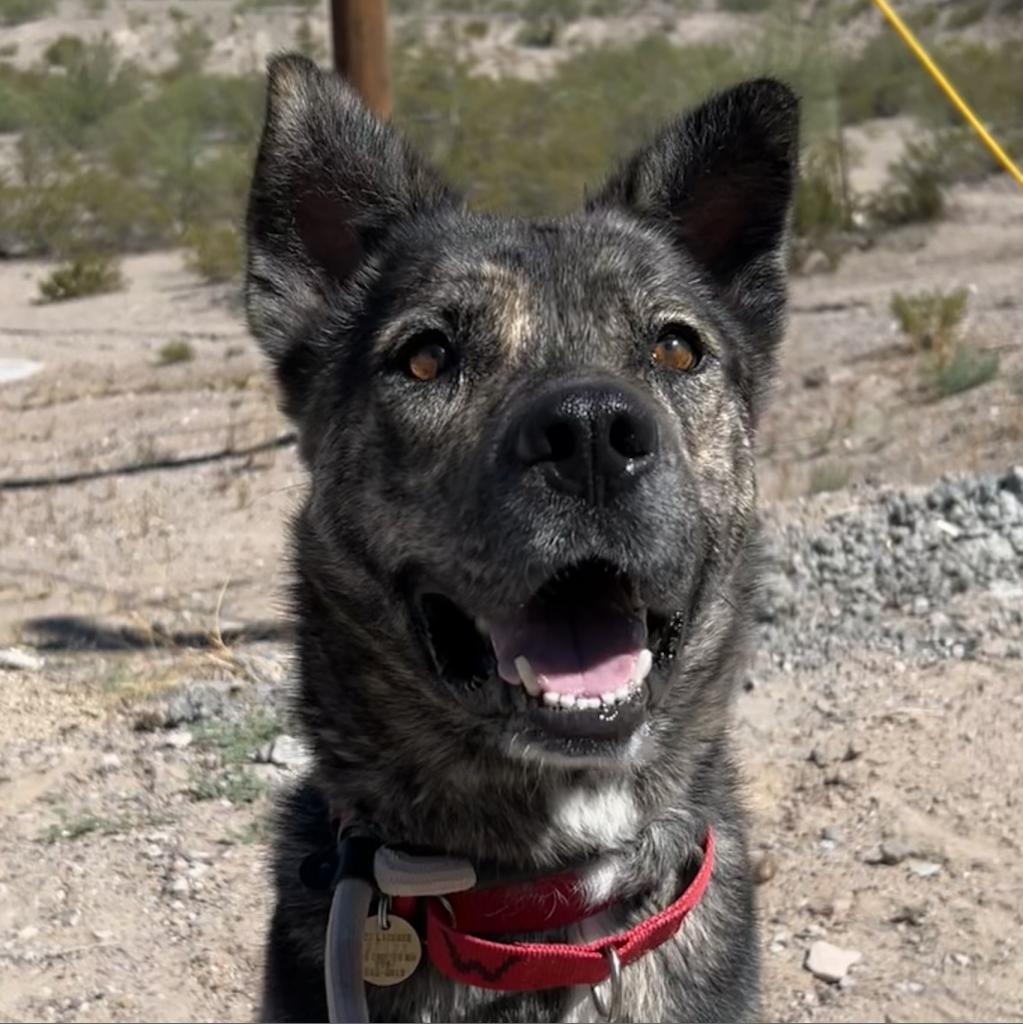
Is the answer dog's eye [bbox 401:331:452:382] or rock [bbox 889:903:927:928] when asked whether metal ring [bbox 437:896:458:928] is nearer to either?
dog's eye [bbox 401:331:452:382]

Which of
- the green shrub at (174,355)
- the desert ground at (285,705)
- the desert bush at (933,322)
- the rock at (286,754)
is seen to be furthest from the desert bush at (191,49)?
the rock at (286,754)

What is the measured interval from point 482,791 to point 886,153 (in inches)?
802

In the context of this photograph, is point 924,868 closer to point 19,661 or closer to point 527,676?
point 527,676

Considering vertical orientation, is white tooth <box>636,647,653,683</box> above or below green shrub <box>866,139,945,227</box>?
above

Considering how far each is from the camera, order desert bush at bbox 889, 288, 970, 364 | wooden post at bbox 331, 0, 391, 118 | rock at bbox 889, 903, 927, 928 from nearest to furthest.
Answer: rock at bbox 889, 903, 927, 928
wooden post at bbox 331, 0, 391, 118
desert bush at bbox 889, 288, 970, 364

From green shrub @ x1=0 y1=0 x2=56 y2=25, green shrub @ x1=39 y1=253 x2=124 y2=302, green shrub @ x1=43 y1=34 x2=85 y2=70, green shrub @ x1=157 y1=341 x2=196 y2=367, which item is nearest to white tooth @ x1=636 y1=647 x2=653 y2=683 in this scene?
green shrub @ x1=157 y1=341 x2=196 y2=367

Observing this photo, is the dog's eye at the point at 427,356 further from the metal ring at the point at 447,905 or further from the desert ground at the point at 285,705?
the metal ring at the point at 447,905

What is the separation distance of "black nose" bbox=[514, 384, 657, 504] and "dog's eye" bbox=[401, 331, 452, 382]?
455mm

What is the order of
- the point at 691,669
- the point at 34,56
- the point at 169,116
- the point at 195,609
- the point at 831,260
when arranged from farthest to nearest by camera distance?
the point at 34,56
the point at 169,116
the point at 831,260
the point at 195,609
the point at 691,669

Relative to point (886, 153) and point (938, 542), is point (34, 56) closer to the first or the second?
point (886, 153)

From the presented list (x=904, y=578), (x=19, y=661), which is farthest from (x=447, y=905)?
(x=904, y=578)

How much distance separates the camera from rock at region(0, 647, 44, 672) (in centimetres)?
672

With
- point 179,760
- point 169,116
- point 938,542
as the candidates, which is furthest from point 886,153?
point 179,760

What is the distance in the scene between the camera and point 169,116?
24109 mm
